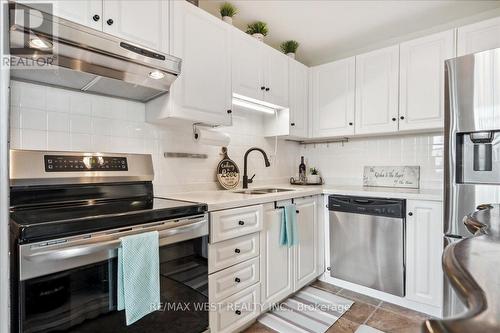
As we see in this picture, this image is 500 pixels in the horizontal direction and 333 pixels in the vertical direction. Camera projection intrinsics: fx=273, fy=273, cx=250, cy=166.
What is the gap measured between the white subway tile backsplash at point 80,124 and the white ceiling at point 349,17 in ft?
4.35

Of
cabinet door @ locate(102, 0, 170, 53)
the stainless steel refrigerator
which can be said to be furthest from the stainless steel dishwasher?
cabinet door @ locate(102, 0, 170, 53)

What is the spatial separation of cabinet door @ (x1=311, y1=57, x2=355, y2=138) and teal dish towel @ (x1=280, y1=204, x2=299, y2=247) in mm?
1132

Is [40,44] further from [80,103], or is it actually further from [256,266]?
[256,266]

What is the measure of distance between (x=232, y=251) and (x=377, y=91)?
194 centimetres

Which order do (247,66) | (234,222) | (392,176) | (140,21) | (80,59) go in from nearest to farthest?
1. (80,59)
2. (140,21)
3. (234,222)
4. (247,66)
5. (392,176)

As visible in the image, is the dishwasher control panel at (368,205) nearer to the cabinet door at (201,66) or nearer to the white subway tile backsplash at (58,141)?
the cabinet door at (201,66)

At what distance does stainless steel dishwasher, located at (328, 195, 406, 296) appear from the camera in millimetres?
2098

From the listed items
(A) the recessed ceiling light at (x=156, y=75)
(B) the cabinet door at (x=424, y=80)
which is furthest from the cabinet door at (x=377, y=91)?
(A) the recessed ceiling light at (x=156, y=75)

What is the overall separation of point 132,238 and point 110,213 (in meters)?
0.14

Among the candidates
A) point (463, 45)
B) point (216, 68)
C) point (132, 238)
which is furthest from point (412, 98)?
point (132, 238)

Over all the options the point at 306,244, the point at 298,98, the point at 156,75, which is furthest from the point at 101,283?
the point at 298,98

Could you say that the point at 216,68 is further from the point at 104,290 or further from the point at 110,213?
Answer: the point at 104,290

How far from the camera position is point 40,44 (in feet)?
3.79

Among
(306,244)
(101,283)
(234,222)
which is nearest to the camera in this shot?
(101,283)
